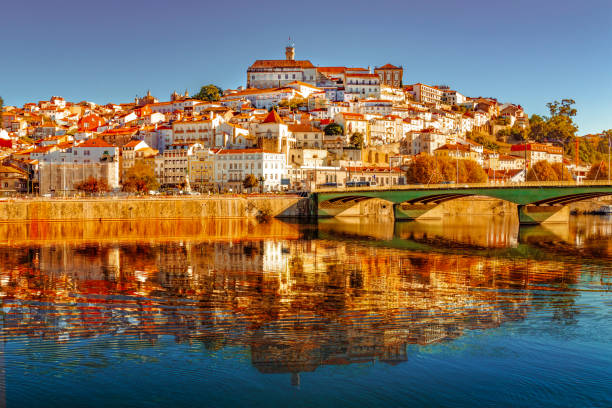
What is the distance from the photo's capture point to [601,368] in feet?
40.7

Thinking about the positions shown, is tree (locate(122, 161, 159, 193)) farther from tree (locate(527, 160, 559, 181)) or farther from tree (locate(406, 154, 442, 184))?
tree (locate(527, 160, 559, 181))

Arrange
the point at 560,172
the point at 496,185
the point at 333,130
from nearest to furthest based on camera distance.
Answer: the point at 496,185
the point at 560,172
the point at 333,130

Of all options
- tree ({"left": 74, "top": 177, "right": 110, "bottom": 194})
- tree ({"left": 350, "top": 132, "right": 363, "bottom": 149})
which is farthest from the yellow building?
tree ({"left": 350, "top": 132, "right": 363, "bottom": 149})

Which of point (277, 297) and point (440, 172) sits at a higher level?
point (440, 172)

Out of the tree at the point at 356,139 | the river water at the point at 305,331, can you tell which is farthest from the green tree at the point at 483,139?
the river water at the point at 305,331

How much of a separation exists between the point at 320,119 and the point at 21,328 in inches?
3723

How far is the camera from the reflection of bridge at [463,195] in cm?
4894

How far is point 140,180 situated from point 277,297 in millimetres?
Result: 61445

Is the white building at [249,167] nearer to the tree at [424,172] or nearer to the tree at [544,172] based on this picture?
the tree at [424,172]

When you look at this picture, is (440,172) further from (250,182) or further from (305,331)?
(305,331)

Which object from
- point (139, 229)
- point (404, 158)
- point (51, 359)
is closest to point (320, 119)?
point (404, 158)

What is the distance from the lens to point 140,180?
253 ft

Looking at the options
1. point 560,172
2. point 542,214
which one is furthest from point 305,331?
point 560,172

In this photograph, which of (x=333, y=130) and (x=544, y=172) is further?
(x=333, y=130)
